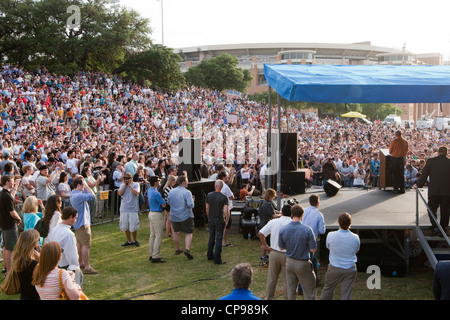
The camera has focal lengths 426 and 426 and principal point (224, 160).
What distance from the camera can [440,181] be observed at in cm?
713

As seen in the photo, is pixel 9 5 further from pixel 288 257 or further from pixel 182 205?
pixel 288 257

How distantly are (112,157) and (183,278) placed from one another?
6.09 meters

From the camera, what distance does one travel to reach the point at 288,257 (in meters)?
5.53

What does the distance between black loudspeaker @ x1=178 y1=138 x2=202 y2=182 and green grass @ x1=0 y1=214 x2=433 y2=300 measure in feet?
7.29

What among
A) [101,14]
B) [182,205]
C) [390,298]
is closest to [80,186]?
[182,205]

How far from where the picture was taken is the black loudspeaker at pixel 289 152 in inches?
449

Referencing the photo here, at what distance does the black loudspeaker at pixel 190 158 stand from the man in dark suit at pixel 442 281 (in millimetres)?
7503

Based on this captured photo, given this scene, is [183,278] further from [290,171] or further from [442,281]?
[290,171]

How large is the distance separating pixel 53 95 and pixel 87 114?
1.97 metres

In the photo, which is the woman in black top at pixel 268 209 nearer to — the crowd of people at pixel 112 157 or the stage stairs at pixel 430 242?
the crowd of people at pixel 112 157

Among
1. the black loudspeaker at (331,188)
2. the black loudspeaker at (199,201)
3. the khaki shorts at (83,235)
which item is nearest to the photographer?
the khaki shorts at (83,235)

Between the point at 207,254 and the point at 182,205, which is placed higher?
the point at 182,205

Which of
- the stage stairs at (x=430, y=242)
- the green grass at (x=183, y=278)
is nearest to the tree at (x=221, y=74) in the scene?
the green grass at (x=183, y=278)
